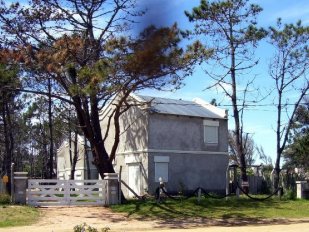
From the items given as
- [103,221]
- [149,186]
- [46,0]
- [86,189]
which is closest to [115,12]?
[46,0]

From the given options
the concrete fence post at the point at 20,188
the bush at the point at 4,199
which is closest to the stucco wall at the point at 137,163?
the concrete fence post at the point at 20,188

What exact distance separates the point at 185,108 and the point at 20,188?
17414 mm

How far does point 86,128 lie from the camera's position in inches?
1193

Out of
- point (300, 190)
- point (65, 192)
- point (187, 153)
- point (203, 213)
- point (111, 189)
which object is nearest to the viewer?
point (203, 213)

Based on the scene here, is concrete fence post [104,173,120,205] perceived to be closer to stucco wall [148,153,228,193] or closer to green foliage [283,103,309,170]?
stucco wall [148,153,228,193]

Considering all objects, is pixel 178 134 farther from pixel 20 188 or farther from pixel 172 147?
pixel 20 188

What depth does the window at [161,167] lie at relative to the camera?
3691cm

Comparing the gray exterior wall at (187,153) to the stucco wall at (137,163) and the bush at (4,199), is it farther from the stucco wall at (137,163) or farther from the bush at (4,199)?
the bush at (4,199)

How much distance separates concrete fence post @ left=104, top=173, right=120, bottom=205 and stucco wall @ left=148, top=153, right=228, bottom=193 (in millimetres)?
8649

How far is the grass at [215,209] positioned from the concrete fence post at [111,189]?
717 millimetres

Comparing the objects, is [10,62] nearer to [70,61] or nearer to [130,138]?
[70,61]

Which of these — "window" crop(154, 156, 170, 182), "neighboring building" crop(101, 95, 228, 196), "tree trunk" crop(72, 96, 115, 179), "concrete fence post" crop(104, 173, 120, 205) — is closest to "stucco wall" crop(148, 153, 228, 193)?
"neighboring building" crop(101, 95, 228, 196)

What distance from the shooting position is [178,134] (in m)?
38.3

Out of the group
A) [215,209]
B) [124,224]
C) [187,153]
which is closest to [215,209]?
[215,209]
